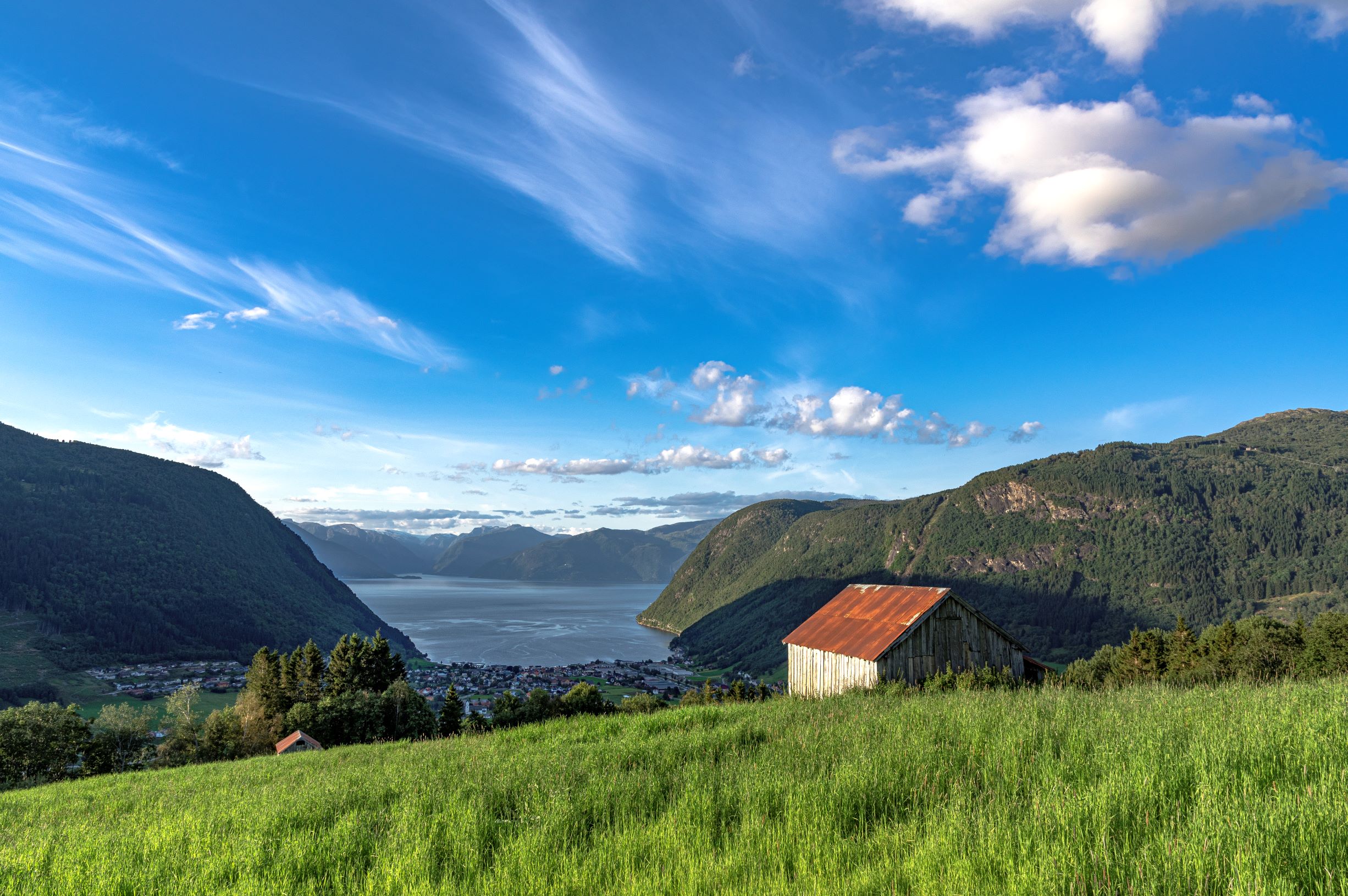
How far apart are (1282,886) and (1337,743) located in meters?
3.68

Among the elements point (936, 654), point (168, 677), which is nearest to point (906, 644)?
point (936, 654)

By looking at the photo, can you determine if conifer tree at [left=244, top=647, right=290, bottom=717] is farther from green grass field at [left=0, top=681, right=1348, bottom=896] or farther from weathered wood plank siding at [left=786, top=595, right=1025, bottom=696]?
green grass field at [left=0, top=681, right=1348, bottom=896]

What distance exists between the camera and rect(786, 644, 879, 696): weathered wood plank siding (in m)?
25.4

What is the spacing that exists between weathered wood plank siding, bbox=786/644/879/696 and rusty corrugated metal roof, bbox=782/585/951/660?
310 mm

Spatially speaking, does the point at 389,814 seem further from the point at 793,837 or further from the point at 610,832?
the point at 793,837

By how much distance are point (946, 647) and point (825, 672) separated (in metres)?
5.74

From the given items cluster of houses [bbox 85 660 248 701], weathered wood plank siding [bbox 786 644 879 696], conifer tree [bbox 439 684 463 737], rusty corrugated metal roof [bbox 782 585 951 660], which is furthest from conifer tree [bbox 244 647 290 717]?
cluster of houses [bbox 85 660 248 701]

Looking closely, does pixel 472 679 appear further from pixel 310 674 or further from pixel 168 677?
pixel 310 674

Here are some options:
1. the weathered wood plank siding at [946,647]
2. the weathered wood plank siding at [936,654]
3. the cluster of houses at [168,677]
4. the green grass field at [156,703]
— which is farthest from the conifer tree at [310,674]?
the cluster of houses at [168,677]

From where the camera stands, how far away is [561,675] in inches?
5837

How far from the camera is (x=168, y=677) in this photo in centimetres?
13975

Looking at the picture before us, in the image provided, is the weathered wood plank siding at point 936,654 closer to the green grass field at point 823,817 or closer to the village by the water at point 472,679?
the green grass field at point 823,817

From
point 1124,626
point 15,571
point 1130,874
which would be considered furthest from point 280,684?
point 1124,626

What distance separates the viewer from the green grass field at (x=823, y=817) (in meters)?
3.62
